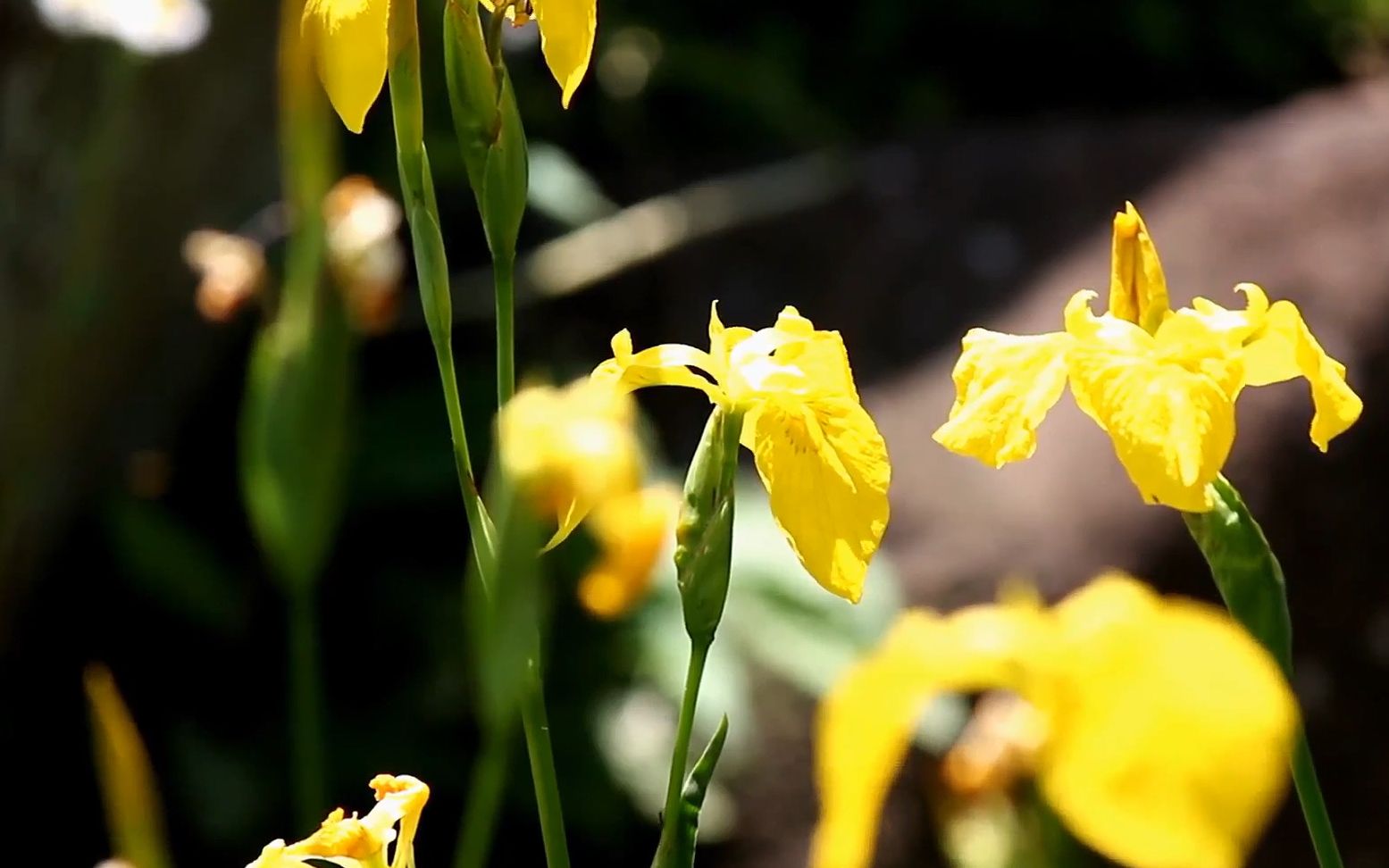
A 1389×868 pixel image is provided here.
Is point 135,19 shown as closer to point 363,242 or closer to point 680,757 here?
point 363,242

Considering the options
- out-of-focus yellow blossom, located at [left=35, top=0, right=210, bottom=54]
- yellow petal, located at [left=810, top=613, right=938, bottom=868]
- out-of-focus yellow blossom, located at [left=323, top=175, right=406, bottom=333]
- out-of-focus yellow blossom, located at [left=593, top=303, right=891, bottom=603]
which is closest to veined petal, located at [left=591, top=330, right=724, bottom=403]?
out-of-focus yellow blossom, located at [left=593, top=303, right=891, bottom=603]

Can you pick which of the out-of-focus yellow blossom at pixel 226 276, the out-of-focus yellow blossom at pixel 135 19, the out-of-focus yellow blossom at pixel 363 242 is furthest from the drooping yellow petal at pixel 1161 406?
the out-of-focus yellow blossom at pixel 135 19

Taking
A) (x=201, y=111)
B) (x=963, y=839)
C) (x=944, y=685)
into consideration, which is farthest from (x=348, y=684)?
(x=944, y=685)

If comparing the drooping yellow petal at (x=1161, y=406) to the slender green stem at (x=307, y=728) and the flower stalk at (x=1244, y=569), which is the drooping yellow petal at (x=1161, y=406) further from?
the slender green stem at (x=307, y=728)

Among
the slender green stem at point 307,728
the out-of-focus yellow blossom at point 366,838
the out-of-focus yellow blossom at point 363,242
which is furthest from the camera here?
the out-of-focus yellow blossom at point 363,242

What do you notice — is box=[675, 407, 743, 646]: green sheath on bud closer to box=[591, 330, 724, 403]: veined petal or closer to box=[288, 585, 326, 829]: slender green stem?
box=[591, 330, 724, 403]: veined petal

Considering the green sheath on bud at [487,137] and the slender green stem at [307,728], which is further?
the slender green stem at [307,728]

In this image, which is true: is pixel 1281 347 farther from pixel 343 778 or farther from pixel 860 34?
pixel 860 34
